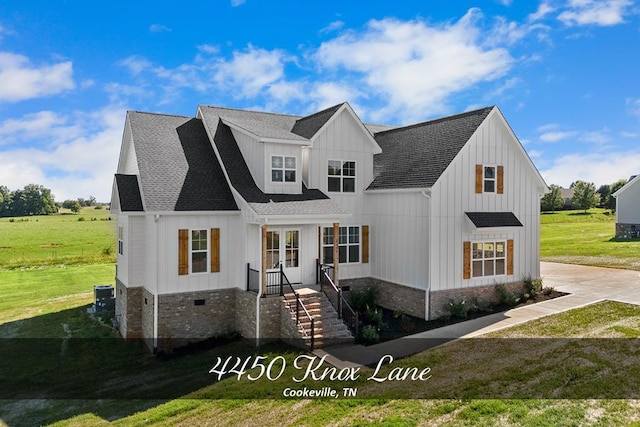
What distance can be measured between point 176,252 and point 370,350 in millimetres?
7272

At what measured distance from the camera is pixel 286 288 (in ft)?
54.8

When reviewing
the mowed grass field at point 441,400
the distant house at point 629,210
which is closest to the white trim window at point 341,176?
the mowed grass field at point 441,400

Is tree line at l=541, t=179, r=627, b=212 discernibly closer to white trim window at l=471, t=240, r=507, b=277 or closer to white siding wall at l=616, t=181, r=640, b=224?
white siding wall at l=616, t=181, r=640, b=224

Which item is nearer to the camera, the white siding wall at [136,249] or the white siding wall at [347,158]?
the white siding wall at [136,249]

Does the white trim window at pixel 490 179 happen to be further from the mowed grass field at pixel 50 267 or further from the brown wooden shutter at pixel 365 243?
the mowed grass field at pixel 50 267

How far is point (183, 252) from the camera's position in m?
16.0

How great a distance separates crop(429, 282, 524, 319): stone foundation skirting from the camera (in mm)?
17078

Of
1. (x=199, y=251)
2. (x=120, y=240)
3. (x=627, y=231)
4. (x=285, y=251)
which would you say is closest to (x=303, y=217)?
(x=285, y=251)

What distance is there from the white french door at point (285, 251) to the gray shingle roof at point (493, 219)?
6.74m

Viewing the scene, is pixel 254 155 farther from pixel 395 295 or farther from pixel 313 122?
pixel 395 295

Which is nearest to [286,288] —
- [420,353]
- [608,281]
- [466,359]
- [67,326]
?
[420,353]

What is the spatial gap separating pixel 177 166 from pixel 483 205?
12031 millimetres

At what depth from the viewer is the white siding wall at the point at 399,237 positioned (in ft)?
57.1
